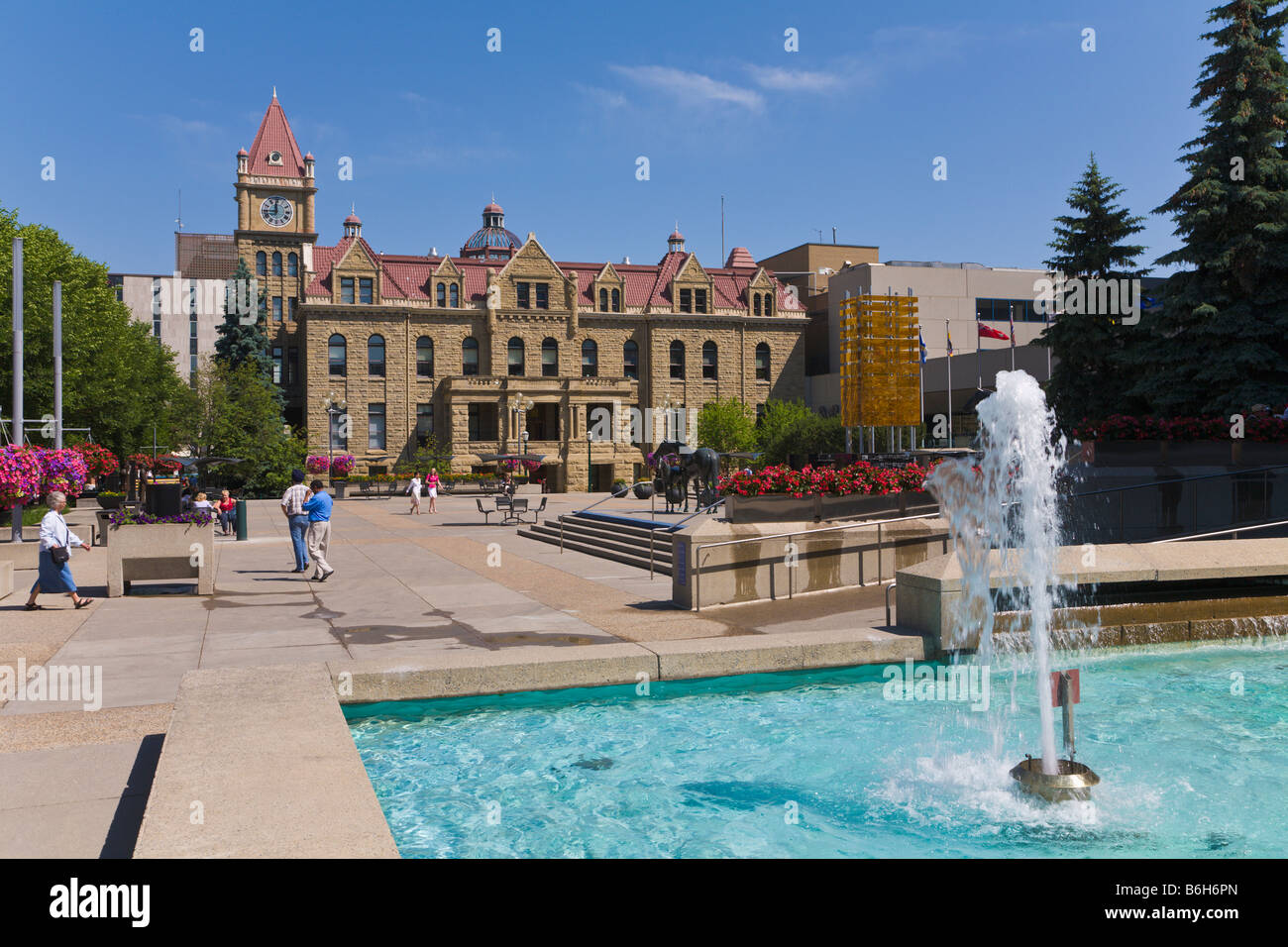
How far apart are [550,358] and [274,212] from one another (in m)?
24.9

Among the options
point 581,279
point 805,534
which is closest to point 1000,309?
point 581,279

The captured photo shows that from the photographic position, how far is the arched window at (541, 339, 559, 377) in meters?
74.6

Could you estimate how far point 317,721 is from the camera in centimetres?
692

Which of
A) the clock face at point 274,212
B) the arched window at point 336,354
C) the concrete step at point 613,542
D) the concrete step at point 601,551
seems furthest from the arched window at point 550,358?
the concrete step at point 613,542

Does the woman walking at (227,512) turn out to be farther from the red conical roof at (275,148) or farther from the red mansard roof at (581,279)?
the red conical roof at (275,148)

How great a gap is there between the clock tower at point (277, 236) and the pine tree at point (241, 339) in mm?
2679

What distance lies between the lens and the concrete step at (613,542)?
20.3 meters

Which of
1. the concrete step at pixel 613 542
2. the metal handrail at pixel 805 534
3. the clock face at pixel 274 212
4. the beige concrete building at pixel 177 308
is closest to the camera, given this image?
the metal handrail at pixel 805 534

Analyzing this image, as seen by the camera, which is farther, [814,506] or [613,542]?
[613,542]

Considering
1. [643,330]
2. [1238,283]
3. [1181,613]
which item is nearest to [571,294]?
[643,330]

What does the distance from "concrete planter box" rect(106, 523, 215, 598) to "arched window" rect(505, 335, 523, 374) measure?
58743 mm

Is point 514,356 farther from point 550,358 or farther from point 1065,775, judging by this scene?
point 1065,775

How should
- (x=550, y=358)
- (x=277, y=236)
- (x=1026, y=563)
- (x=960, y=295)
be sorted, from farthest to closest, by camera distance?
(x=277, y=236) → (x=550, y=358) → (x=960, y=295) → (x=1026, y=563)

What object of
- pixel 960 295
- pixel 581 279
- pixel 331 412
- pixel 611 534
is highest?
pixel 581 279
